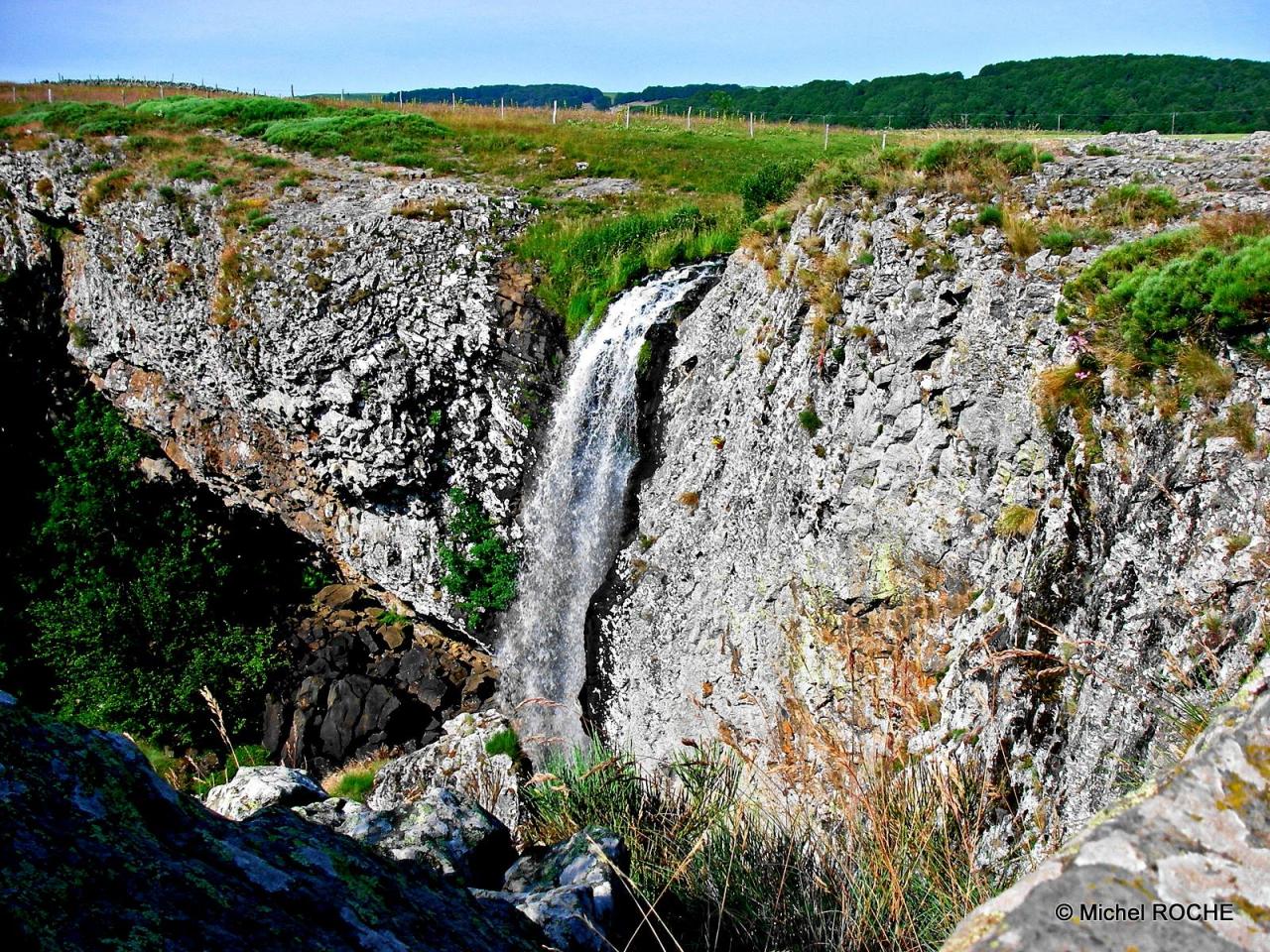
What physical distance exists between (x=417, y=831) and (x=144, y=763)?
2613mm

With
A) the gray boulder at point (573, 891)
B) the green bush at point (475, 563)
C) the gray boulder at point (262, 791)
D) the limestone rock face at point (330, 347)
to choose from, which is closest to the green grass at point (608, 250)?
the limestone rock face at point (330, 347)

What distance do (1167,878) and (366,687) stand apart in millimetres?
20124

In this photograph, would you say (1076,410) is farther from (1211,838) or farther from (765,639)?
(1211,838)

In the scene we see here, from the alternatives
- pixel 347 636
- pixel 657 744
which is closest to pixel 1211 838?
pixel 657 744

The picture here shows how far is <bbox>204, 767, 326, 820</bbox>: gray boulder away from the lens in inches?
275

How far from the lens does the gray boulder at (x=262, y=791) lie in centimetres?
→ 698

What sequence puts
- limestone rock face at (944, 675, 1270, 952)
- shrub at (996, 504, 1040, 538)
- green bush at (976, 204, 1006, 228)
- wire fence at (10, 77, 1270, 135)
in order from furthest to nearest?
wire fence at (10, 77, 1270, 135), green bush at (976, 204, 1006, 228), shrub at (996, 504, 1040, 538), limestone rock face at (944, 675, 1270, 952)

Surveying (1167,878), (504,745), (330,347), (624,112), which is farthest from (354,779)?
(624,112)

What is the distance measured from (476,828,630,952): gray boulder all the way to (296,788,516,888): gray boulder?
0.35 meters

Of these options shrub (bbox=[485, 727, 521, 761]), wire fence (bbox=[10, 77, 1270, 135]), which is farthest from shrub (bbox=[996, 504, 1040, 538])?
wire fence (bbox=[10, 77, 1270, 135])

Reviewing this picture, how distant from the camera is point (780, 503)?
40.6 ft

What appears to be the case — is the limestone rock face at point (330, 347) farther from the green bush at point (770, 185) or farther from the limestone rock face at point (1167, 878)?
the limestone rock face at point (1167, 878)

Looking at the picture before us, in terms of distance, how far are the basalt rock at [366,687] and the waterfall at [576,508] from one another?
1830mm

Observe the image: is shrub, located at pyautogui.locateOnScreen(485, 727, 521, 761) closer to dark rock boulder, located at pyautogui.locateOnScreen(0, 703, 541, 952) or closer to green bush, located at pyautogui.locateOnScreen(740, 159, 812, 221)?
green bush, located at pyautogui.locateOnScreen(740, 159, 812, 221)
